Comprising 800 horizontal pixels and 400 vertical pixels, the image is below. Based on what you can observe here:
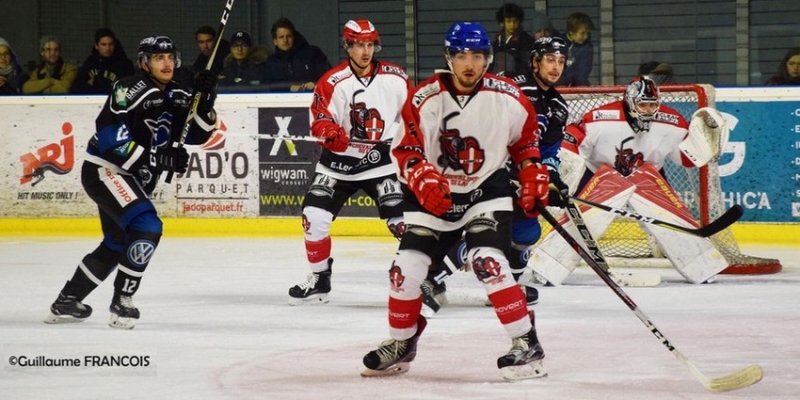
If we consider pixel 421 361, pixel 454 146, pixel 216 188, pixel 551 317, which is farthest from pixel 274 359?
pixel 216 188

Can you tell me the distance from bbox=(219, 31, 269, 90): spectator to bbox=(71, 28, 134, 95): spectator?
2.38ft

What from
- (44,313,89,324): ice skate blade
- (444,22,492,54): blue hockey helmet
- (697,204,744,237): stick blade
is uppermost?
(444,22,492,54): blue hockey helmet

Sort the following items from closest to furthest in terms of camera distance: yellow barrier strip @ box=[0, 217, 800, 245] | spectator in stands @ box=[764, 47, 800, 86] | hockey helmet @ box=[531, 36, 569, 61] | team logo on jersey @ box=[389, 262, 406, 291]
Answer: team logo on jersey @ box=[389, 262, 406, 291], hockey helmet @ box=[531, 36, 569, 61], spectator in stands @ box=[764, 47, 800, 86], yellow barrier strip @ box=[0, 217, 800, 245]

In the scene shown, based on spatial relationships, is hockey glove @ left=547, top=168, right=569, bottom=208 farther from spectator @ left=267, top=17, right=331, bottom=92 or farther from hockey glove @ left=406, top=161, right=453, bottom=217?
spectator @ left=267, top=17, right=331, bottom=92

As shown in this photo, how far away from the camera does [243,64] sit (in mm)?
9859

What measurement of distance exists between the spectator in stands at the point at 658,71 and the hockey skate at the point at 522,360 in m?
5.11

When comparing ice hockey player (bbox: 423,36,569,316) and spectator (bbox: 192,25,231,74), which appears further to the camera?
spectator (bbox: 192,25,231,74)

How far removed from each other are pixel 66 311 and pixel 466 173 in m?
2.10

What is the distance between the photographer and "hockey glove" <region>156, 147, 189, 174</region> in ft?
18.3

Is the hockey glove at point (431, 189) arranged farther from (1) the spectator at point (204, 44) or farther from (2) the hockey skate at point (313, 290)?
(1) the spectator at point (204, 44)

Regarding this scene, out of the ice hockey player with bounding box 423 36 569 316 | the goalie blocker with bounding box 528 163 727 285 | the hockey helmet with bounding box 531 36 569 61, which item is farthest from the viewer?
the goalie blocker with bounding box 528 163 727 285

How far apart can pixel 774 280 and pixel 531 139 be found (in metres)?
3.05

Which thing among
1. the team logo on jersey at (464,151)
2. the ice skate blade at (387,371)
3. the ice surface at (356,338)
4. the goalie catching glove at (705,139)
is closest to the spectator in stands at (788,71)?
the ice surface at (356,338)

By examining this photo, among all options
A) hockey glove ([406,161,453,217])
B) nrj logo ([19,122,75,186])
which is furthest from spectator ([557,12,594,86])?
hockey glove ([406,161,453,217])
